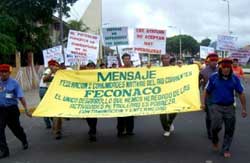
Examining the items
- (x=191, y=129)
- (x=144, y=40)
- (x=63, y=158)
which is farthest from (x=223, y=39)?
(x=63, y=158)

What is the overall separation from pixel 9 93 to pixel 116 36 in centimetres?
938

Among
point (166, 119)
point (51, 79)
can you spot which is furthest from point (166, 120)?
point (51, 79)

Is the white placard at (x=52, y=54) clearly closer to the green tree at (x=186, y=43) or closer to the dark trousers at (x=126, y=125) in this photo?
the dark trousers at (x=126, y=125)

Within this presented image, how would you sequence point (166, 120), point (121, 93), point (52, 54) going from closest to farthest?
1. point (121, 93)
2. point (166, 120)
3. point (52, 54)

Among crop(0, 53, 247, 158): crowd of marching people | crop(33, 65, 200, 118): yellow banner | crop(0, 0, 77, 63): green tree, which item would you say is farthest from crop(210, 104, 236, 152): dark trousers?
crop(0, 0, 77, 63): green tree

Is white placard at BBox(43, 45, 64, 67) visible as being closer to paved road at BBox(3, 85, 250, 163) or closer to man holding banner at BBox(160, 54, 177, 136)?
paved road at BBox(3, 85, 250, 163)

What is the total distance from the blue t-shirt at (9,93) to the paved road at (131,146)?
932 mm

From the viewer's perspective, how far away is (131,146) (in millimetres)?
10656

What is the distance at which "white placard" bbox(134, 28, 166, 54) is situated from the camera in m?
16.6

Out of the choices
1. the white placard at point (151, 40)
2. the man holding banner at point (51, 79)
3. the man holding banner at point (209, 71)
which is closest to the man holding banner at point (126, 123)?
the man holding banner at point (51, 79)

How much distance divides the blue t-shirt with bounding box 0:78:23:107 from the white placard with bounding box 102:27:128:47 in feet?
30.0

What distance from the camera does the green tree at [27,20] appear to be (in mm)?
36125

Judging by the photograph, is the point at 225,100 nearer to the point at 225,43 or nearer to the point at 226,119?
the point at 226,119

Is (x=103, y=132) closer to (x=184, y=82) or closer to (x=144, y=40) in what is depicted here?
(x=184, y=82)
